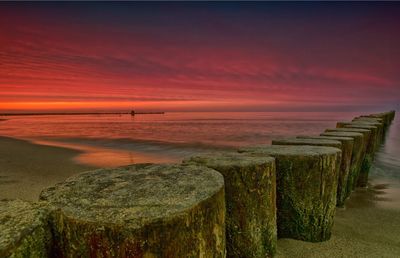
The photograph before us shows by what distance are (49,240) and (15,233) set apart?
7.9 inches

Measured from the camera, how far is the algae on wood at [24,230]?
3.52 ft

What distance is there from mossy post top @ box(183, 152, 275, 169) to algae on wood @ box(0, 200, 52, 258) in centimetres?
118

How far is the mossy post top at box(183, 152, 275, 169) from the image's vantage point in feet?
7.10

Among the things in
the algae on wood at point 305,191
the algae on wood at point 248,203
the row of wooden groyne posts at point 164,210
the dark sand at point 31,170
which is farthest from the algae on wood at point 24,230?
the dark sand at point 31,170

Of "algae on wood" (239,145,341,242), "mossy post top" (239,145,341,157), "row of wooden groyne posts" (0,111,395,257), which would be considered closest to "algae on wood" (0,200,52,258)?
"row of wooden groyne posts" (0,111,395,257)

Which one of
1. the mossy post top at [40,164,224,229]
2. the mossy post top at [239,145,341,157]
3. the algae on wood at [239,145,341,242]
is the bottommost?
the algae on wood at [239,145,341,242]

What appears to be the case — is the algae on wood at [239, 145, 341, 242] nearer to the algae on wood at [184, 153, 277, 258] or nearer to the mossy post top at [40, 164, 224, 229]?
the algae on wood at [184, 153, 277, 258]

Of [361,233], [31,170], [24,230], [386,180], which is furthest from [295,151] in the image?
[31,170]

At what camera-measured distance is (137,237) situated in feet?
3.95

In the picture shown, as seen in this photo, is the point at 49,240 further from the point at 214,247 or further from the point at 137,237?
the point at 214,247

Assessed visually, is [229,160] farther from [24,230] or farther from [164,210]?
[24,230]

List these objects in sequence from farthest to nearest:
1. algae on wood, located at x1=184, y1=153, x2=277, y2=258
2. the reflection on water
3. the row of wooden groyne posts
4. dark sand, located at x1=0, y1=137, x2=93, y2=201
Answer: dark sand, located at x1=0, y1=137, x2=93, y2=201
the reflection on water
algae on wood, located at x1=184, y1=153, x2=277, y2=258
the row of wooden groyne posts

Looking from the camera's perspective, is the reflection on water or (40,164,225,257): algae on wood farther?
the reflection on water

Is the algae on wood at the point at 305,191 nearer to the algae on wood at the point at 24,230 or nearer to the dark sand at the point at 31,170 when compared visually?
the algae on wood at the point at 24,230
